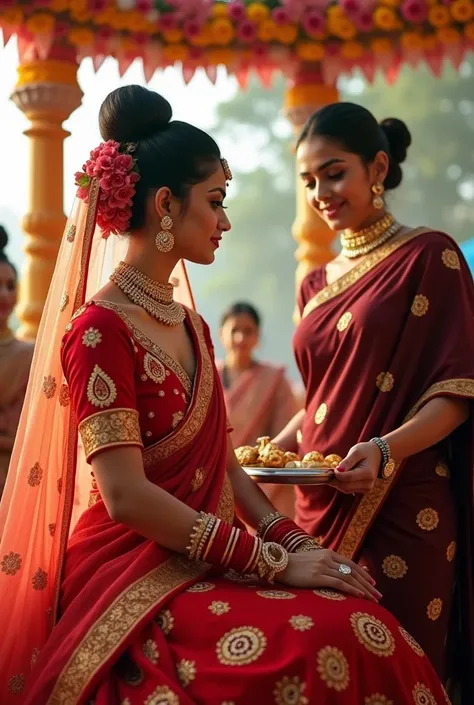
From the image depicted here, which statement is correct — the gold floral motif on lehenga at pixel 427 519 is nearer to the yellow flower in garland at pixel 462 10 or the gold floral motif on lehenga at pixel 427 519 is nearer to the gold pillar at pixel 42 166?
the gold pillar at pixel 42 166

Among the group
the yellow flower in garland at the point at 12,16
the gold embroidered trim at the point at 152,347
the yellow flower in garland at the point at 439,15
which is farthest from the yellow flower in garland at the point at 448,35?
the gold embroidered trim at the point at 152,347

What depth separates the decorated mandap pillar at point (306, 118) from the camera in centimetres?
580

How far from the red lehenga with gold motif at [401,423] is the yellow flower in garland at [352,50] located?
7.94 ft

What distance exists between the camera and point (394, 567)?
322cm

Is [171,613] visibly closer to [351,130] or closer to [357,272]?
[357,272]

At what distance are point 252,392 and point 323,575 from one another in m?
4.36

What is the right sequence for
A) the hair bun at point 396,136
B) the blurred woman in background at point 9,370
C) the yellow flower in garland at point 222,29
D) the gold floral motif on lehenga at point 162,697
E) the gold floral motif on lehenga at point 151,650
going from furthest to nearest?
the yellow flower in garland at point 222,29, the blurred woman in background at point 9,370, the hair bun at point 396,136, the gold floral motif on lehenga at point 151,650, the gold floral motif on lehenga at point 162,697

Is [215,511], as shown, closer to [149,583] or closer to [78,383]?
[149,583]

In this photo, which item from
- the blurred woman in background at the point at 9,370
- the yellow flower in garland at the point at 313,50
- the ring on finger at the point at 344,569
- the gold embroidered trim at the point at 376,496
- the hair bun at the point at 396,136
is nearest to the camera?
the ring on finger at the point at 344,569

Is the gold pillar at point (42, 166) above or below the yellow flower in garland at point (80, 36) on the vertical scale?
below

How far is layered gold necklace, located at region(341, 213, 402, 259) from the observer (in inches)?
138

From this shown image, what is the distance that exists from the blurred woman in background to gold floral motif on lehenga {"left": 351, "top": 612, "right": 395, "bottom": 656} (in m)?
1.99

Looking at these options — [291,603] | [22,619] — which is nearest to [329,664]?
[291,603]

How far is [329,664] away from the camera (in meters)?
2.26
